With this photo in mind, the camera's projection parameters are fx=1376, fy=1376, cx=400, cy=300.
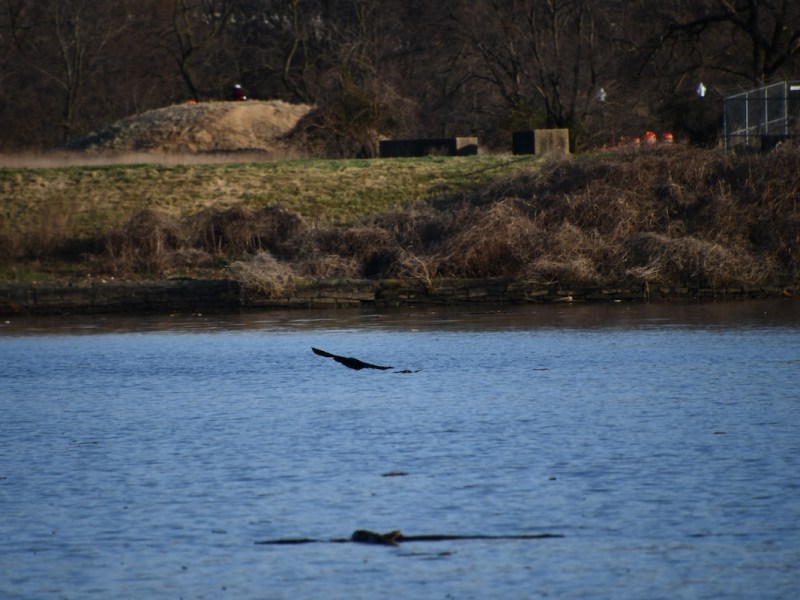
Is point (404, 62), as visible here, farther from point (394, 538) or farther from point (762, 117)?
point (394, 538)

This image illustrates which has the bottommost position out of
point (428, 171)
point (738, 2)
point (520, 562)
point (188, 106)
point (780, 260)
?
point (520, 562)

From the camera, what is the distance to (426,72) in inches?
2256

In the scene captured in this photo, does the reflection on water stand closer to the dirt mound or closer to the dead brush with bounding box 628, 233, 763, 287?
the dead brush with bounding box 628, 233, 763, 287

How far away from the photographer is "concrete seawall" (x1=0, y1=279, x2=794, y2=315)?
23203 mm

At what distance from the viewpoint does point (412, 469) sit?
30.4 ft

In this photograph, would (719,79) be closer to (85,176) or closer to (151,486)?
(85,176)

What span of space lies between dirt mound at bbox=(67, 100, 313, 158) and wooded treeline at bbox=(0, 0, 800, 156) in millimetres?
2220

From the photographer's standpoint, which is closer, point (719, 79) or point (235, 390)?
point (235, 390)

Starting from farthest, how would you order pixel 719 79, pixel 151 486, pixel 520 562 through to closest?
pixel 719 79 < pixel 151 486 < pixel 520 562

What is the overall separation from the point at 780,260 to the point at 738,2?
26.3 m

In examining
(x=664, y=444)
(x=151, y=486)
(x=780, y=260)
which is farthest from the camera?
(x=780, y=260)

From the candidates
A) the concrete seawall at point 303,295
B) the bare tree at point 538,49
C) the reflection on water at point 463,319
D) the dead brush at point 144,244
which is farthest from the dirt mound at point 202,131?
the reflection on water at point 463,319

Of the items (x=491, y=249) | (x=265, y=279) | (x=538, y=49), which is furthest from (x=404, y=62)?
(x=265, y=279)

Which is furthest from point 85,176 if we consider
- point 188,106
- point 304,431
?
point 304,431
